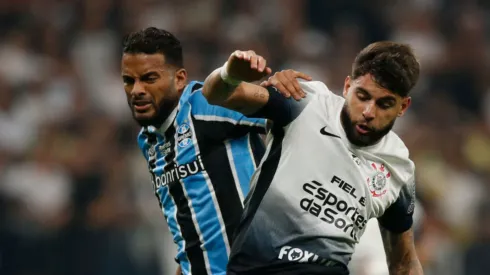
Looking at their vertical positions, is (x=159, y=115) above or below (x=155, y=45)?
below

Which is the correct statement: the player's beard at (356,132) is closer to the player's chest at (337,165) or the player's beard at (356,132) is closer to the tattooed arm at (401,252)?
the player's chest at (337,165)

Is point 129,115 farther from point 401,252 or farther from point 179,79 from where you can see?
point 401,252

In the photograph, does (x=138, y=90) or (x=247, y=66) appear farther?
(x=138, y=90)

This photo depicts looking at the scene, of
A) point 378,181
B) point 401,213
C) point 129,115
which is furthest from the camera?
point 129,115

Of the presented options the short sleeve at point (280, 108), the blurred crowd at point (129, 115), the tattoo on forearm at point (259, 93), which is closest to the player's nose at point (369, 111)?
the short sleeve at point (280, 108)

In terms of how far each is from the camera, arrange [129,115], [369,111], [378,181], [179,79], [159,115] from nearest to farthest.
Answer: [369,111] → [378,181] → [159,115] → [179,79] → [129,115]

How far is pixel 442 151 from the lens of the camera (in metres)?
9.92

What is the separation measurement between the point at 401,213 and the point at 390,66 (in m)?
0.75

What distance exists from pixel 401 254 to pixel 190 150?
1.11 meters

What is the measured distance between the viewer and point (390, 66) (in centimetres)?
424

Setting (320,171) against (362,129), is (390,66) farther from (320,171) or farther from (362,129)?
(320,171)

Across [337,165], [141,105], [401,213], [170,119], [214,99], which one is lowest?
[401,213]

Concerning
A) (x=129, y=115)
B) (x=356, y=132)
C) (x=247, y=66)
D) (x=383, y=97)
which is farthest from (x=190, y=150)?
(x=129, y=115)

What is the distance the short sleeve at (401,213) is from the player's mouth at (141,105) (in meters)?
1.22
